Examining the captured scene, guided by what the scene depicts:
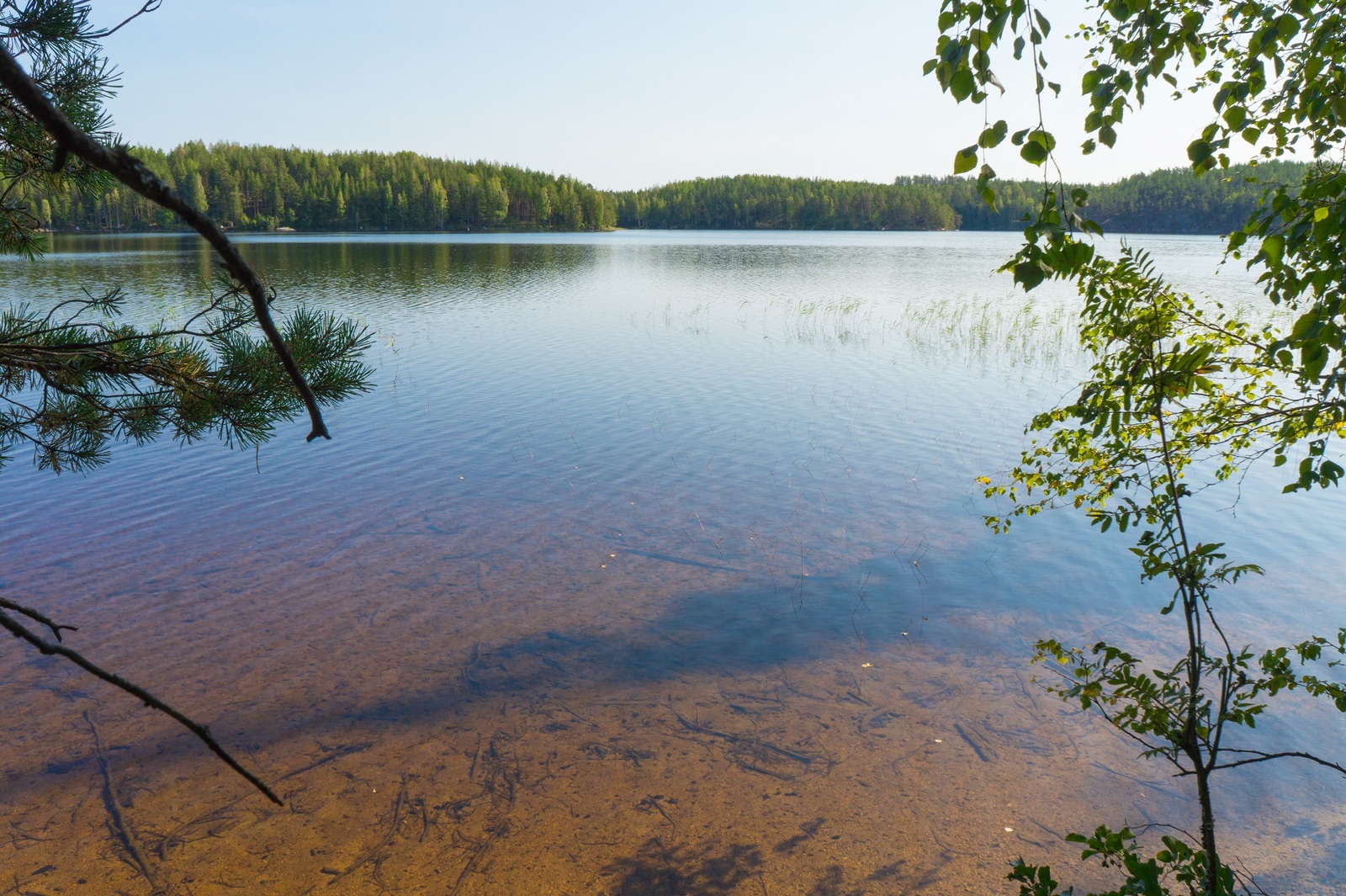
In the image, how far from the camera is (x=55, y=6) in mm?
3131

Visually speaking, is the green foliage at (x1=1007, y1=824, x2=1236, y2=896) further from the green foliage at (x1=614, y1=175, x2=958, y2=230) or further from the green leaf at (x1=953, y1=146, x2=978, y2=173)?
the green foliage at (x1=614, y1=175, x2=958, y2=230)

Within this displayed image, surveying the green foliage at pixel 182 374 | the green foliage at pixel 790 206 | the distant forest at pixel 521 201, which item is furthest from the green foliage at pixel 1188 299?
the green foliage at pixel 790 206

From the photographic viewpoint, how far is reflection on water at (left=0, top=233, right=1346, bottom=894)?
4.84 meters

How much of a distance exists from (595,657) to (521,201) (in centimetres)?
14420

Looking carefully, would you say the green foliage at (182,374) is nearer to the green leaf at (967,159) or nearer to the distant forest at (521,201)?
the green leaf at (967,159)

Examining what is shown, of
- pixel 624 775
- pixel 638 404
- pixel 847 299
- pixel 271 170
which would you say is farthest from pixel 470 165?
pixel 624 775

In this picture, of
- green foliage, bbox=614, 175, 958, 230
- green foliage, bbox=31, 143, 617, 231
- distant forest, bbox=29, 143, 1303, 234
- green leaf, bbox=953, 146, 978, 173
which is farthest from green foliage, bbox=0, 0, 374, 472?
green foliage, bbox=614, 175, 958, 230

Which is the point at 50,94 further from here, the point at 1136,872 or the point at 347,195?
the point at 347,195

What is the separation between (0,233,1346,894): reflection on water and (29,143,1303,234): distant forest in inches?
3347

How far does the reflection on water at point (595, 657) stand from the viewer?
484 cm

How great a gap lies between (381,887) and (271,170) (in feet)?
442

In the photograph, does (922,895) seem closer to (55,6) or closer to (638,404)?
(55,6)

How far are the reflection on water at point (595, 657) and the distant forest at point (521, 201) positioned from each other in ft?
279

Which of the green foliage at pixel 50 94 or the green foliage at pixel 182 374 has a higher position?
the green foliage at pixel 50 94
